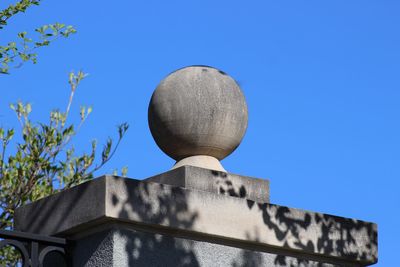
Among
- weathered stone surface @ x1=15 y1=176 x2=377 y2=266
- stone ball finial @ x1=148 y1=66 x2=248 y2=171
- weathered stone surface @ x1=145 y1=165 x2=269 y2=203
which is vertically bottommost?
weathered stone surface @ x1=15 y1=176 x2=377 y2=266

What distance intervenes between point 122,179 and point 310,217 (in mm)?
1593

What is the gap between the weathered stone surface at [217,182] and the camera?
6.69m

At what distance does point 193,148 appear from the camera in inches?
276

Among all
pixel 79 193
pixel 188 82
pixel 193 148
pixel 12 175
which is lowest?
pixel 79 193

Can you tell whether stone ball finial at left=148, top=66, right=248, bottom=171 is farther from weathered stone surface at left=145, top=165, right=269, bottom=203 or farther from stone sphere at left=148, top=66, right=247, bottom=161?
weathered stone surface at left=145, top=165, right=269, bottom=203

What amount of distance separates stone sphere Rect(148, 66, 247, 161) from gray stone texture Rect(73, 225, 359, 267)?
845 millimetres

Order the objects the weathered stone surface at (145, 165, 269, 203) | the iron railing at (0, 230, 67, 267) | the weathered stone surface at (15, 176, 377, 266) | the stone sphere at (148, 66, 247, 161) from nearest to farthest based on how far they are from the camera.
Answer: the weathered stone surface at (15, 176, 377, 266) < the iron railing at (0, 230, 67, 267) < the weathered stone surface at (145, 165, 269, 203) < the stone sphere at (148, 66, 247, 161)

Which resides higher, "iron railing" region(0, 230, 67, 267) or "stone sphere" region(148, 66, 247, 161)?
"stone sphere" region(148, 66, 247, 161)

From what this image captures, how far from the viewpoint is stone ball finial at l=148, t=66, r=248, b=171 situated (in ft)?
22.6

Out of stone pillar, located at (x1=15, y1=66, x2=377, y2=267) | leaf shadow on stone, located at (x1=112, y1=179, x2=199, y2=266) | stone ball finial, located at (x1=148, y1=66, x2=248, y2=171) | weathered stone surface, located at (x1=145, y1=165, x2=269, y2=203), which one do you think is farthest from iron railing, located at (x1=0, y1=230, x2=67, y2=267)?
stone ball finial, located at (x1=148, y1=66, x2=248, y2=171)

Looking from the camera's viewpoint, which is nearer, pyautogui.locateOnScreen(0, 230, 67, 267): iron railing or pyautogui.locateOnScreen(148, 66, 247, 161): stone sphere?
pyautogui.locateOnScreen(0, 230, 67, 267): iron railing

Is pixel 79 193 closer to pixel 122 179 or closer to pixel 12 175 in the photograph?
pixel 122 179

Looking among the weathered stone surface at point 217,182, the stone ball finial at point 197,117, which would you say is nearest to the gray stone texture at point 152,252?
the weathered stone surface at point 217,182

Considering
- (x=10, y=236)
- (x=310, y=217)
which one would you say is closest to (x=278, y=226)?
(x=310, y=217)
